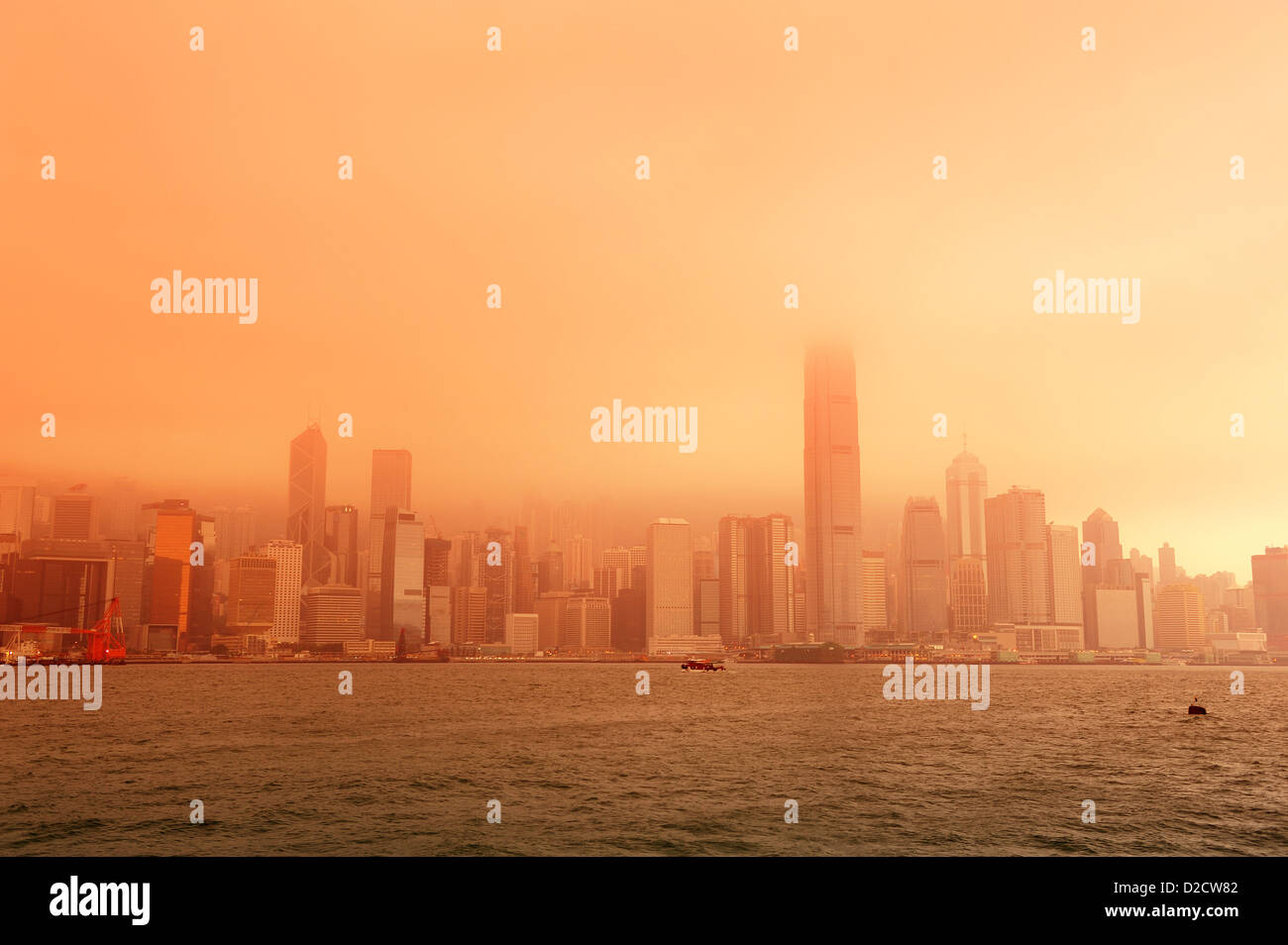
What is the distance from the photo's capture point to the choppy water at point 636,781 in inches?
1187

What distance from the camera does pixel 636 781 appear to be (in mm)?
42688

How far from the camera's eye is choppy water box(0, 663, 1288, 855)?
30141 mm

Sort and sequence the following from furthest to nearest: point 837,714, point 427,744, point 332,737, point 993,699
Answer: point 993,699
point 837,714
point 332,737
point 427,744

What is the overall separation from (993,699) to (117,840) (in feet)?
341

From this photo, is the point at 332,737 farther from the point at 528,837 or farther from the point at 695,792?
the point at 528,837

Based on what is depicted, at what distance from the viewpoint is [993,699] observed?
11450 cm
